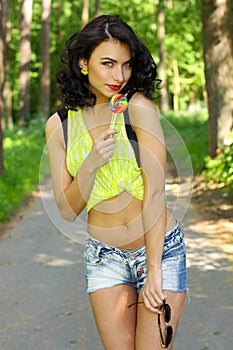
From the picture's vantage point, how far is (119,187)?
10.1 ft

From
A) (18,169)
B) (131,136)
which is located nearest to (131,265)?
(131,136)

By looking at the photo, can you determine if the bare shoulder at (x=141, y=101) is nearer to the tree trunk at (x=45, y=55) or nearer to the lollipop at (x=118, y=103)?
the lollipop at (x=118, y=103)

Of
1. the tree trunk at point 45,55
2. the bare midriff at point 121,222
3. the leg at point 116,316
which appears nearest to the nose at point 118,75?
the bare midriff at point 121,222

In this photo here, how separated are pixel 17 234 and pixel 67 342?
4.83 metres

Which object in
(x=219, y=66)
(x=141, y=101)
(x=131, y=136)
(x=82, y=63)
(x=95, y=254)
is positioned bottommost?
(x=219, y=66)

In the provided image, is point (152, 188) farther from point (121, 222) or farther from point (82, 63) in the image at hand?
point (82, 63)

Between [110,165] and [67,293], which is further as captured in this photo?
[67,293]

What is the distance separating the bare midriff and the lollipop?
1.14ft

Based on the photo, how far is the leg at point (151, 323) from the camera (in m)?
3.02

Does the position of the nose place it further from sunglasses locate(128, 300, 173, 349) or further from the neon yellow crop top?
sunglasses locate(128, 300, 173, 349)

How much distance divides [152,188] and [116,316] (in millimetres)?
561

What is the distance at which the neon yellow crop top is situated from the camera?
3049 mm

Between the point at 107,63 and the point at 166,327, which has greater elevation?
the point at 107,63

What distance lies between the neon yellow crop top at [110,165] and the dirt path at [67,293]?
20 centimetres
